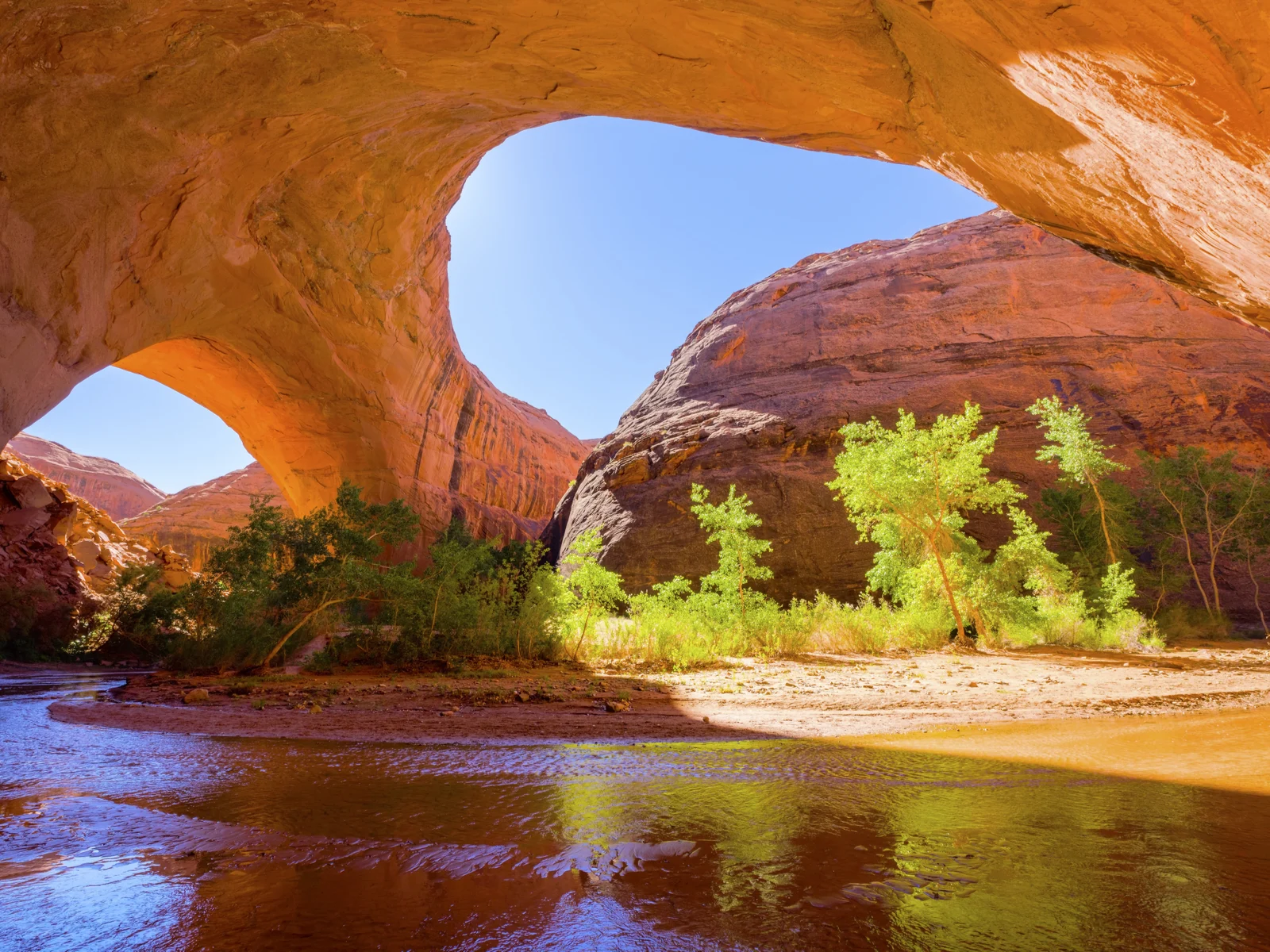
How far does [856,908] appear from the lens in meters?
1.33

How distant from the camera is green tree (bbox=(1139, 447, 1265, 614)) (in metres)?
16.9

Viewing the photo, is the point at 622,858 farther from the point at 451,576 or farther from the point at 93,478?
the point at 93,478

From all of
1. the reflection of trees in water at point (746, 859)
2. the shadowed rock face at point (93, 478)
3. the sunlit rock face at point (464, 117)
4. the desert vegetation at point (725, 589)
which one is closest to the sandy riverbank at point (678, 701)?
the desert vegetation at point (725, 589)

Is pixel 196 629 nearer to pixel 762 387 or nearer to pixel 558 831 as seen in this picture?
pixel 558 831

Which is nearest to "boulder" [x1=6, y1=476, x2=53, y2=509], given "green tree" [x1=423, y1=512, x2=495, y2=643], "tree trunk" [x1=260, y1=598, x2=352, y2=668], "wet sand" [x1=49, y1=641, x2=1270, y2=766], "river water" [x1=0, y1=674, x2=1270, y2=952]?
"wet sand" [x1=49, y1=641, x2=1270, y2=766]

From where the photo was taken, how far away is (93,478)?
51.6m

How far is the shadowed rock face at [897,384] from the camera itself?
21.4 m

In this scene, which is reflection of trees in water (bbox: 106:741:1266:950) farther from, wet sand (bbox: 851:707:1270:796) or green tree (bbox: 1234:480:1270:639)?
green tree (bbox: 1234:480:1270:639)

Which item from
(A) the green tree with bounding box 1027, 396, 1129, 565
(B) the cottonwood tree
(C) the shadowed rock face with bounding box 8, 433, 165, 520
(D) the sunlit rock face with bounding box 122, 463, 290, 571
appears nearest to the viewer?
(B) the cottonwood tree

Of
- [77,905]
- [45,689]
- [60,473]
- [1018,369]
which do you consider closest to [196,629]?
Answer: [45,689]

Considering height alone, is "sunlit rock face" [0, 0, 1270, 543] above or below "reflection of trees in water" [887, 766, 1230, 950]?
above

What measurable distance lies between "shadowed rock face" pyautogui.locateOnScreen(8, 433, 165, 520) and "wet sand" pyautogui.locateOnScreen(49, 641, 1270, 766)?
55.7m

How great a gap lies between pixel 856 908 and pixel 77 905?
1621 millimetres

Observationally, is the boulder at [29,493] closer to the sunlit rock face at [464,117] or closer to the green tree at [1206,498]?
the sunlit rock face at [464,117]
